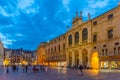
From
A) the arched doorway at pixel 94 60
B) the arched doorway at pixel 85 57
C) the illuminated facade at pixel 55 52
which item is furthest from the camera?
the illuminated facade at pixel 55 52

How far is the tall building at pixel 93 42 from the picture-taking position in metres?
57.3

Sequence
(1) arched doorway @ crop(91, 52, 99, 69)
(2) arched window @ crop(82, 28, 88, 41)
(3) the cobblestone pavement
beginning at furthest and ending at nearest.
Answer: (2) arched window @ crop(82, 28, 88, 41) → (1) arched doorway @ crop(91, 52, 99, 69) → (3) the cobblestone pavement

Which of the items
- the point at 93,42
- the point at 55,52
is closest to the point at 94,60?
the point at 93,42

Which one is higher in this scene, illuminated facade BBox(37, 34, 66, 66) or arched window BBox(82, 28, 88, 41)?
arched window BBox(82, 28, 88, 41)

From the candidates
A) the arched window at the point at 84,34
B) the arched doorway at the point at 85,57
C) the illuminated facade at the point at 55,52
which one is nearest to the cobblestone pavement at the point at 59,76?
the arched doorway at the point at 85,57

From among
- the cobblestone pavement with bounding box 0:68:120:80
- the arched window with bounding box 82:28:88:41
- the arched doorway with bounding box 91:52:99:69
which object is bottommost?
the cobblestone pavement with bounding box 0:68:120:80

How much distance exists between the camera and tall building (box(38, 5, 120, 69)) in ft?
188

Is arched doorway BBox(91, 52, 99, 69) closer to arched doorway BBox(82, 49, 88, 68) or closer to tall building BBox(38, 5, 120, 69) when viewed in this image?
tall building BBox(38, 5, 120, 69)

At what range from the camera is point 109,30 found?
60594 mm

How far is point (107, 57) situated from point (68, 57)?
33986 mm

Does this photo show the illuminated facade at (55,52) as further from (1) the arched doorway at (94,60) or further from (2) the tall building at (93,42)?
(1) the arched doorway at (94,60)

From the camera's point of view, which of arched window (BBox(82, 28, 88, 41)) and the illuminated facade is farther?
the illuminated facade

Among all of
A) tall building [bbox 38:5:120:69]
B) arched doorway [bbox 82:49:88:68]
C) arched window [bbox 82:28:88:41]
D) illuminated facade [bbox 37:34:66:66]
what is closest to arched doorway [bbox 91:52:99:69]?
tall building [bbox 38:5:120:69]

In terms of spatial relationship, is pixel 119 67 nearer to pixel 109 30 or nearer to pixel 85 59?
pixel 109 30
